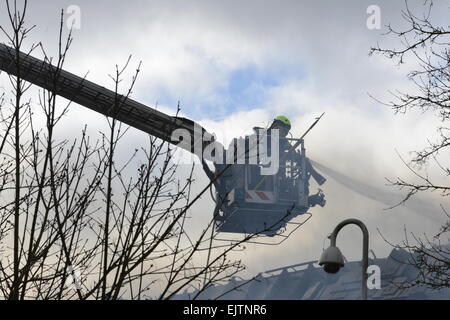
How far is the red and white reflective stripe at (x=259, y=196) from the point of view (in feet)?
105

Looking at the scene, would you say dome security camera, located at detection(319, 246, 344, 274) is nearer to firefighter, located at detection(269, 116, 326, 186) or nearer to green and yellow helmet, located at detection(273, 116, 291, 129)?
firefighter, located at detection(269, 116, 326, 186)

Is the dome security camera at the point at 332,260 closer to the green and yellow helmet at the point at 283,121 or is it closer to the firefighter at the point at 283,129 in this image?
the firefighter at the point at 283,129

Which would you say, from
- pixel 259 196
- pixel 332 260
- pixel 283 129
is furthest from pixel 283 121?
pixel 332 260

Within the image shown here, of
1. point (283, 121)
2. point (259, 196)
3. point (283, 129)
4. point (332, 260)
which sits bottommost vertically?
point (332, 260)

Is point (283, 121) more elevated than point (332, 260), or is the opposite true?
point (283, 121)

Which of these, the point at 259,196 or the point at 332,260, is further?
the point at 259,196

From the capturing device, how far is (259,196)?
106ft

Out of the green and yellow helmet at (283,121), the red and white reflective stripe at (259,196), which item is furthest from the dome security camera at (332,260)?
the green and yellow helmet at (283,121)

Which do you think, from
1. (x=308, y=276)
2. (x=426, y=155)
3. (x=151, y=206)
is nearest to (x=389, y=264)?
(x=308, y=276)

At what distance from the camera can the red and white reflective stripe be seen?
32.0 m

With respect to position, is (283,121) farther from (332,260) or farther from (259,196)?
(332,260)

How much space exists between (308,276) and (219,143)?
3111cm
